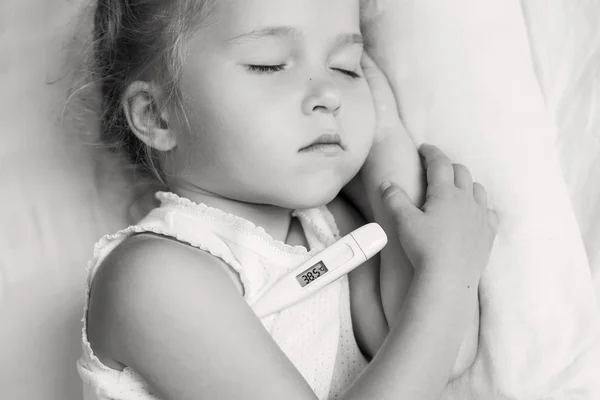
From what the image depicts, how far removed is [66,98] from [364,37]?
47 centimetres

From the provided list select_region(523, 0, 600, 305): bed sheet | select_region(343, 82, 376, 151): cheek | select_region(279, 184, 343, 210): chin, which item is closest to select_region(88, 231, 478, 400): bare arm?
select_region(279, 184, 343, 210): chin

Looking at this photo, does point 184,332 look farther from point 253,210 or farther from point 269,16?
point 269,16

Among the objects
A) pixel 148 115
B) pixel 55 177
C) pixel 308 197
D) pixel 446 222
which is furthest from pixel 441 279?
pixel 55 177

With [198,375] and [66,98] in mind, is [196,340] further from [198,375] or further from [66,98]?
[66,98]

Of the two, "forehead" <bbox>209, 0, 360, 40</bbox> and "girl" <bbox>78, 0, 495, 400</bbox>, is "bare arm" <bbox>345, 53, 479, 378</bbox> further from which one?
"forehead" <bbox>209, 0, 360, 40</bbox>

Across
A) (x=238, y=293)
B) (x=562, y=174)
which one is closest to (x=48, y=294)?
(x=238, y=293)

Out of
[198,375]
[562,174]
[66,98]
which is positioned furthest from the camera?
[66,98]

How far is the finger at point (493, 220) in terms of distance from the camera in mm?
957

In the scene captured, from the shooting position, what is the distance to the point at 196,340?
0.77 metres

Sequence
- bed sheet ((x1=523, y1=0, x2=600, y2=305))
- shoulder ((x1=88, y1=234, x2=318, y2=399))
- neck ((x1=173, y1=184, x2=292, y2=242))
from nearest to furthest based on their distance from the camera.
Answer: shoulder ((x1=88, y1=234, x2=318, y2=399)) → neck ((x1=173, y1=184, x2=292, y2=242)) → bed sheet ((x1=523, y1=0, x2=600, y2=305))

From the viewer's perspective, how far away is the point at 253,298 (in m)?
0.91

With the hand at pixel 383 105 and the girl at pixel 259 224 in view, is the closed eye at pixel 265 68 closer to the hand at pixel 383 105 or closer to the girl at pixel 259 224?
the girl at pixel 259 224

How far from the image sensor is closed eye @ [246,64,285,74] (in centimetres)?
88

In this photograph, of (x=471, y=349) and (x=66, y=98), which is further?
(x=66, y=98)
